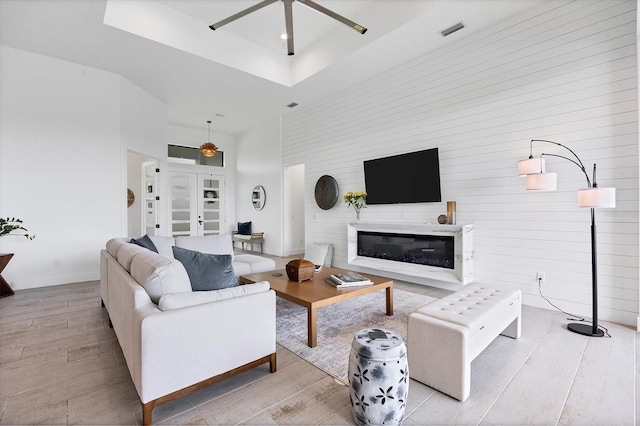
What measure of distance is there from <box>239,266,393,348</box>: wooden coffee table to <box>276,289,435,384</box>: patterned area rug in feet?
0.46

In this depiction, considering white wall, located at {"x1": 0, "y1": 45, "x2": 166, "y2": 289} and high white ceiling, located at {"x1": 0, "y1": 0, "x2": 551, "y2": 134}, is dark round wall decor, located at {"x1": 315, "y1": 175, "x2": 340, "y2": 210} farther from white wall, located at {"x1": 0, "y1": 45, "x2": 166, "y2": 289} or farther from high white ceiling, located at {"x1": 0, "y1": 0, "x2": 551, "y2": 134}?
white wall, located at {"x1": 0, "y1": 45, "x2": 166, "y2": 289}

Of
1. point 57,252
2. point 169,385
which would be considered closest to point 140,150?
point 57,252

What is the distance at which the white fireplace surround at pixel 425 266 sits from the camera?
411 cm

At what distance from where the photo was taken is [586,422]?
1.70m

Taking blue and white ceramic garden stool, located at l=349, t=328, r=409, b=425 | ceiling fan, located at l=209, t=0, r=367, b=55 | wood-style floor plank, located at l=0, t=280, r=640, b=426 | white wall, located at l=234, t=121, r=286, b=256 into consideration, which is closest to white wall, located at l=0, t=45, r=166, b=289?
wood-style floor plank, located at l=0, t=280, r=640, b=426

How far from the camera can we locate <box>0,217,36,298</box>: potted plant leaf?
408 centimetres

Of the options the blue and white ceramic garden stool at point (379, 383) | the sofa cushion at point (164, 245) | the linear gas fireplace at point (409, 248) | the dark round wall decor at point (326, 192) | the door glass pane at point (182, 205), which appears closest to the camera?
the blue and white ceramic garden stool at point (379, 383)

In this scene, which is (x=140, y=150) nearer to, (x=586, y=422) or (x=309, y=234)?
(x=309, y=234)

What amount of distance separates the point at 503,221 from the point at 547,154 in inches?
37.1

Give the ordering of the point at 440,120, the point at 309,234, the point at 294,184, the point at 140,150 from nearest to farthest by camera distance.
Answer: the point at 440,120 < the point at 140,150 < the point at 309,234 < the point at 294,184

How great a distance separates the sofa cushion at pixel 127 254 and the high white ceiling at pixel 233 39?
304cm

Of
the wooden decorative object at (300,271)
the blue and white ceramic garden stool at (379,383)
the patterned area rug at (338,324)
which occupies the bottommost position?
the patterned area rug at (338,324)

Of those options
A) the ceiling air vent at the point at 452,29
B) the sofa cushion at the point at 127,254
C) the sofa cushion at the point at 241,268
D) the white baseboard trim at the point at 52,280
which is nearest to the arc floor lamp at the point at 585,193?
the ceiling air vent at the point at 452,29

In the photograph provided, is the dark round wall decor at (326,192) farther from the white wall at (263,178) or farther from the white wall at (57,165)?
the white wall at (57,165)
